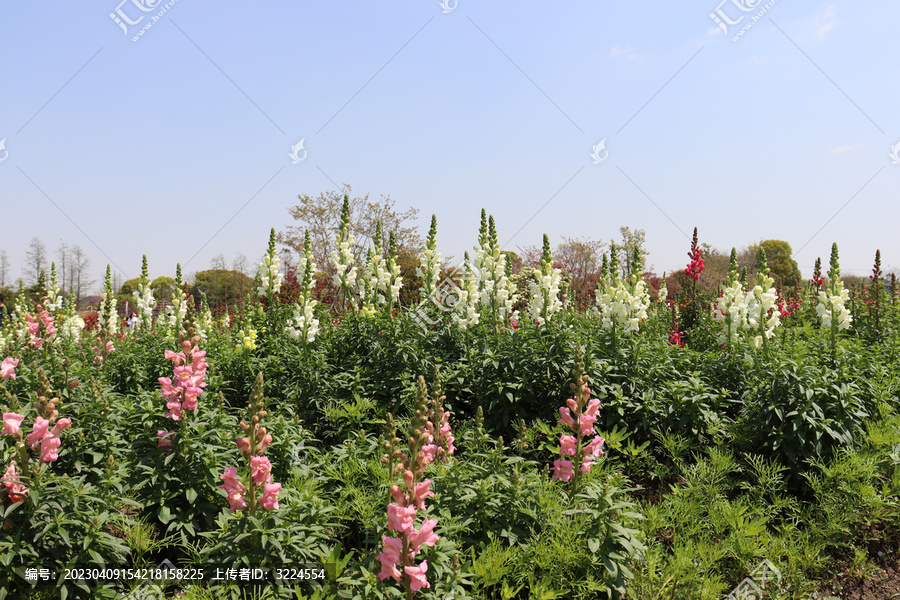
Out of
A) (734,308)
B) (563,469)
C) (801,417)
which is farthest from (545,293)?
(563,469)

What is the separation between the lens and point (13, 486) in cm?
316

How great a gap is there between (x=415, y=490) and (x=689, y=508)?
98.3 inches

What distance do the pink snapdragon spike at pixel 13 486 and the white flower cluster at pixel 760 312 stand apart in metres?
6.68

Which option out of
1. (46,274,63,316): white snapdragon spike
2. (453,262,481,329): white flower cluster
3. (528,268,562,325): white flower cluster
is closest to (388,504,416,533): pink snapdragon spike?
(453,262,481,329): white flower cluster

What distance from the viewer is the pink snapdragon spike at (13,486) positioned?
3.15m

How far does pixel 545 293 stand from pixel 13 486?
5.43 metres

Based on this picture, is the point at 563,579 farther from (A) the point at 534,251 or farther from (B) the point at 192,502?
(A) the point at 534,251

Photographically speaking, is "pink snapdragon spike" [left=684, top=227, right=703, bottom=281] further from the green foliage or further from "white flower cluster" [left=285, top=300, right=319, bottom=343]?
"white flower cluster" [left=285, top=300, right=319, bottom=343]

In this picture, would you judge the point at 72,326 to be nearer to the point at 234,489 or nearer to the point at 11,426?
the point at 11,426

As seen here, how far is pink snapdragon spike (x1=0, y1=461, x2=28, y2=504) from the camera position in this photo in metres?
3.15

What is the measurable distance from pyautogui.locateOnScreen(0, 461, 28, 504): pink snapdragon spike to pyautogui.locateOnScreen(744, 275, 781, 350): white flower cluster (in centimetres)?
668

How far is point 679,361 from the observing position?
5.91 m

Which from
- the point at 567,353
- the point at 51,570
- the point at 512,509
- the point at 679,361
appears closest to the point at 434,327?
the point at 567,353

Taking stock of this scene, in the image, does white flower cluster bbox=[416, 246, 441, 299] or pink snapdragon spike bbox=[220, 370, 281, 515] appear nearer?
pink snapdragon spike bbox=[220, 370, 281, 515]
